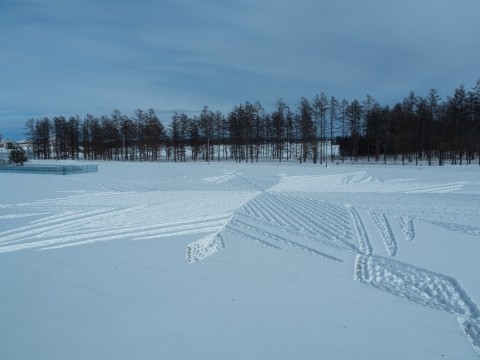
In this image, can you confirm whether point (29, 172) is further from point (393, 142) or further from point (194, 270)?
point (393, 142)

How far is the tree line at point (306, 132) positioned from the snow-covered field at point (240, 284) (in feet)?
114

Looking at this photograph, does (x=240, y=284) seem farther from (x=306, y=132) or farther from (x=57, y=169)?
(x=306, y=132)

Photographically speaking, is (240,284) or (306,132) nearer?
(240,284)

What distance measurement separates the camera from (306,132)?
46688 millimetres

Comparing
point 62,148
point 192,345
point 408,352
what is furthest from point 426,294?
point 62,148

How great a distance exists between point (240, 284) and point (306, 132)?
43292 millimetres

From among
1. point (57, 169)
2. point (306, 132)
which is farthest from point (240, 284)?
point (306, 132)

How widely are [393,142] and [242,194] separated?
3953 cm

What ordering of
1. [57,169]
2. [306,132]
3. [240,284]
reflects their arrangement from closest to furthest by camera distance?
[240,284] → [57,169] → [306,132]

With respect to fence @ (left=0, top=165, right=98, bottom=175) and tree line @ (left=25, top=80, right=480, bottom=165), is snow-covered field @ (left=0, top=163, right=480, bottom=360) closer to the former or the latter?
fence @ (left=0, top=165, right=98, bottom=175)

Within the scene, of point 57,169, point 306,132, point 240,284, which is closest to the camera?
point 240,284

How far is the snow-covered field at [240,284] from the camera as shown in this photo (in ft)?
12.0

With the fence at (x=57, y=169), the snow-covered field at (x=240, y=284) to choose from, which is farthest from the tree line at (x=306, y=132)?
the snow-covered field at (x=240, y=284)

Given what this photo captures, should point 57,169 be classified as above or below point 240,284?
above
